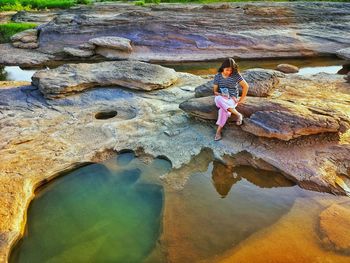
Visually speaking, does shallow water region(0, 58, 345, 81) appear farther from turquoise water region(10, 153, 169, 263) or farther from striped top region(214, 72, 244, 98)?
turquoise water region(10, 153, 169, 263)

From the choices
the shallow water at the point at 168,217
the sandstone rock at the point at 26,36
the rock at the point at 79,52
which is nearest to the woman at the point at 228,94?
the shallow water at the point at 168,217

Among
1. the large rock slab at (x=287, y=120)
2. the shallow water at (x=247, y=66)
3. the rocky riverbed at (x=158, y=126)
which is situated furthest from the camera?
the shallow water at (x=247, y=66)

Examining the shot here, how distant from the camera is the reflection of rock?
20.2 ft

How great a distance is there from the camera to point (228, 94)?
7.04 m

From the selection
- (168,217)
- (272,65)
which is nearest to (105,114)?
(168,217)

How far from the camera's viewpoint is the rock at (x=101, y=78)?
9.60 m

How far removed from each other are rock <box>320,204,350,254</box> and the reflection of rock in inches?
64.8

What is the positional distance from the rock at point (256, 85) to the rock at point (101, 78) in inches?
68.6

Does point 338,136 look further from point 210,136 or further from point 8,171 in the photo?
point 8,171

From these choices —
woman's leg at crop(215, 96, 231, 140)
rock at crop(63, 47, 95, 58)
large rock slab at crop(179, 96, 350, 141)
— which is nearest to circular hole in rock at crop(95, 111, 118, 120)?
woman's leg at crop(215, 96, 231, 140)

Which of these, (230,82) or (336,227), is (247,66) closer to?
(230,82)

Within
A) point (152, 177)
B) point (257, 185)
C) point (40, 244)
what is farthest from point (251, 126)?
point (40, 244)

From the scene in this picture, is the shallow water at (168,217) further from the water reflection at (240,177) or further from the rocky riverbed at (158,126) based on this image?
the rocky riverbed at (158,126)

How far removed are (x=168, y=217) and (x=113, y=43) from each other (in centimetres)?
1235
